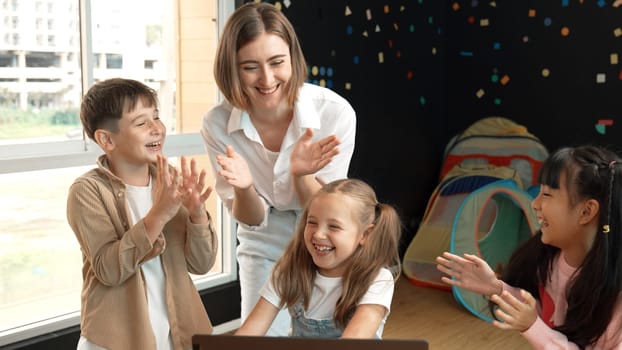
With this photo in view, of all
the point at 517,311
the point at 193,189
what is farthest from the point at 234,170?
the point at 517,311

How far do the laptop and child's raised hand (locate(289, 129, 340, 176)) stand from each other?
27.0 inches

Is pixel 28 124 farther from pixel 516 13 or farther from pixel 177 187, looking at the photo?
pixel 516 13

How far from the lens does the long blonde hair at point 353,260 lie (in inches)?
65.0

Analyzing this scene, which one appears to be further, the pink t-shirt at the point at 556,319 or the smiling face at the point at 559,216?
the smiling face at the point at 559,216

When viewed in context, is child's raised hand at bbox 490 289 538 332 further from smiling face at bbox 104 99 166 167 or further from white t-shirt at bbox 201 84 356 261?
smiling face at bbox 104 99 166 167

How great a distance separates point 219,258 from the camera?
11.1ft

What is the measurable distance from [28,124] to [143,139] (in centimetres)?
103

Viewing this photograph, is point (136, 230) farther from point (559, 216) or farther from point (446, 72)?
point (446, 72)

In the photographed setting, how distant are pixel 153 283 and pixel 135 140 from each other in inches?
14.7

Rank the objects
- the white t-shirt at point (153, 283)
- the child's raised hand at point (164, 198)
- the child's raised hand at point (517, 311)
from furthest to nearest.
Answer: the white t-shirt at point (153, 283)
the child's raised hand at point (164, 198)
the child's raised hand at point (517, 311)

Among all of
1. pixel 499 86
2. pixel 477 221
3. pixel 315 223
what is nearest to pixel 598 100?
pixel 499 86

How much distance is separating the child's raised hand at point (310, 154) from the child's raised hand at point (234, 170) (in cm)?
12

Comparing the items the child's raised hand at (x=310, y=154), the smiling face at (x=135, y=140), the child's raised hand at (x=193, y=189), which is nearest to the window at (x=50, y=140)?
the smiling face at (x=135, y=140)

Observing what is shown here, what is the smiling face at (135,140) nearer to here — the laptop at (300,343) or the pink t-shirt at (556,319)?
the laptop at (300,343)
